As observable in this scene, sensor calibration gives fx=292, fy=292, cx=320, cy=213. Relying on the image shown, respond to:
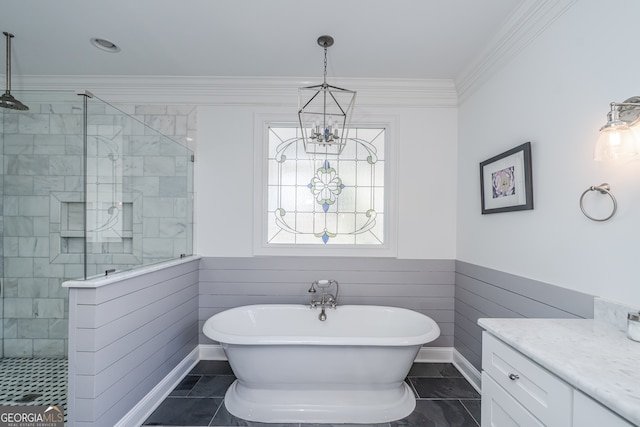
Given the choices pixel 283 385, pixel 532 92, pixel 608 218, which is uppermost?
pixel 532 92

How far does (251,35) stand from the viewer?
2023 millimetres

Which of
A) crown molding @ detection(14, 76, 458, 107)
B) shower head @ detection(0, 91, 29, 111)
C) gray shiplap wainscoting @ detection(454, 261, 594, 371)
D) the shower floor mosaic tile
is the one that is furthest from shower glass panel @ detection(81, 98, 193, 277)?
gray shiplap wainscoting @ detection(454, 261, 594, 371)

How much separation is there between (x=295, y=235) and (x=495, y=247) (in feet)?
5.42

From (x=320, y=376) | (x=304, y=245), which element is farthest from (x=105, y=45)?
(x=320, y=376)

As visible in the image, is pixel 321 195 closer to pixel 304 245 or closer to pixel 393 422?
pixel 304 245

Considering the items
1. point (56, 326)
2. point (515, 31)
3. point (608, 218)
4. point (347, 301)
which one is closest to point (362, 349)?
point (347, 301)

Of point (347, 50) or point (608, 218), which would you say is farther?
point (347, 50)

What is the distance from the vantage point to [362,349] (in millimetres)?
1883

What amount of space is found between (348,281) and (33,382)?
97.7 inches

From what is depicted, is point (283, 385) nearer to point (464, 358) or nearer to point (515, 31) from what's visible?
point (464, 358)

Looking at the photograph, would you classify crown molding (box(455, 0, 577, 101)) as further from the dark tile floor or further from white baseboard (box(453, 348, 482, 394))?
the dark tile floor

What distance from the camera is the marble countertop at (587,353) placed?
0.71 meters

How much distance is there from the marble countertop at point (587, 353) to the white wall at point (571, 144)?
254 millimetres

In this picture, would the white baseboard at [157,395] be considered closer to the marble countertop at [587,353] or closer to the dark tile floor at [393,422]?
the dark tile floor at [393,422]
